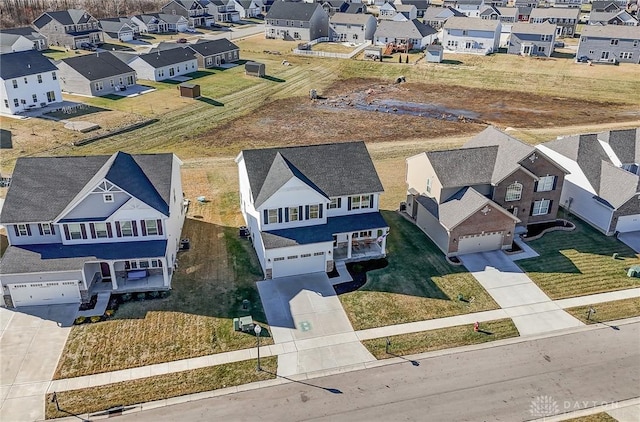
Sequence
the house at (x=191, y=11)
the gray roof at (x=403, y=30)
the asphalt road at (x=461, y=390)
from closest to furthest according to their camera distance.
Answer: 1. the asphalt road at (x=461, y=390)
2. the gray roof at (x=403, y=30)
3. the house at (x=191, y=11)

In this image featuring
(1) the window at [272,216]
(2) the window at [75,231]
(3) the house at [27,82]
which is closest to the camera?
(2) the window at [75,231]

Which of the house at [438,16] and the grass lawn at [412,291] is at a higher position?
the house at [438,16]

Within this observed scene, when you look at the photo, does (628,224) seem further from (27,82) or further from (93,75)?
(27,82)

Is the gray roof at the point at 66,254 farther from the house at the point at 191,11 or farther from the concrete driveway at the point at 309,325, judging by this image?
the house at the point at 191,11

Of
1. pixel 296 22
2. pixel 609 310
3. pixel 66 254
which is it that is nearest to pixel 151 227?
pixel 66 254

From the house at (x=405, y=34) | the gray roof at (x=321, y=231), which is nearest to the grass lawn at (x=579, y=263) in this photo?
the gray roof at (x=321, y=231)

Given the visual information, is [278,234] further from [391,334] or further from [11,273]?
[11,273]

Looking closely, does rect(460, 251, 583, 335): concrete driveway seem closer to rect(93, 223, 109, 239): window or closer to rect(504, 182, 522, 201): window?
rect(504, 182, 522, 201): window
